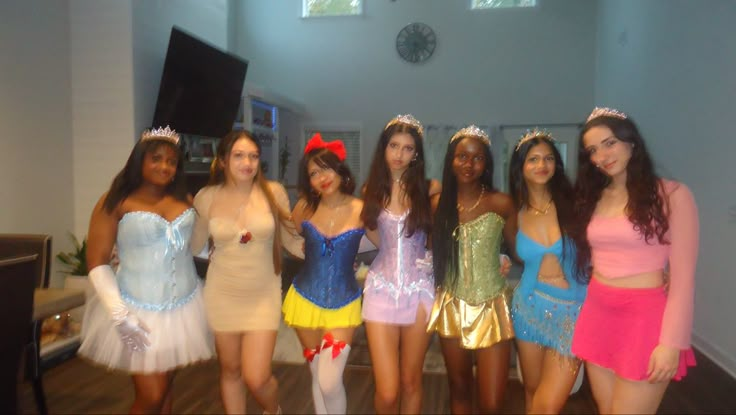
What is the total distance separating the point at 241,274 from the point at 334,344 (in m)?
0.57

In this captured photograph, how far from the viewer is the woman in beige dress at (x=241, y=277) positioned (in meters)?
2.62

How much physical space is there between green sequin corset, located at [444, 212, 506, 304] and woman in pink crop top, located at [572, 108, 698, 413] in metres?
0.48

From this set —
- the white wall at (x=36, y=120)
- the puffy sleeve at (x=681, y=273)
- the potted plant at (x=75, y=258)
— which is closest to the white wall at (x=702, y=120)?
the puffy sleeve at (x=681, y=273)

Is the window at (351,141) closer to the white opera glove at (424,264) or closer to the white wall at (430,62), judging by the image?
the white wall at (430,62)

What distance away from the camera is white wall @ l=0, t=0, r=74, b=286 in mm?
4641

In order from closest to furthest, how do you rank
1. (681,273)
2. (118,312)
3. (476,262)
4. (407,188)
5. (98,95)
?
(681,273) < (118,312) < (476,262) < (407,188) < (98,95)

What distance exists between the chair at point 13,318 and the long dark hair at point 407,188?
1581mm

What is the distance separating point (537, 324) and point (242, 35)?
360 inches

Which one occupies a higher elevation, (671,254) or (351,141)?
(351,141)

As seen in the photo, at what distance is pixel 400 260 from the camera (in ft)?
8.66

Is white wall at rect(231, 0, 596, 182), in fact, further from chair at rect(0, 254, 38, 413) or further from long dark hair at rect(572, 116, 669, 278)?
chair at rect(0, 254, 38, 413)

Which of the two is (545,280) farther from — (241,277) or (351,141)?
(351,141)

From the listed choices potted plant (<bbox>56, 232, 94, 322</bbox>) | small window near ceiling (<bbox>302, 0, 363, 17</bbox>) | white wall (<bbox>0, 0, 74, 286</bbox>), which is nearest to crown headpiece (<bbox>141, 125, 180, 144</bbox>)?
potted plant (<bbox>56, 232, 94, 322</bbox>)

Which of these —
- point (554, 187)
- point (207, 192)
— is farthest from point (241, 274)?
point (554, 187)
